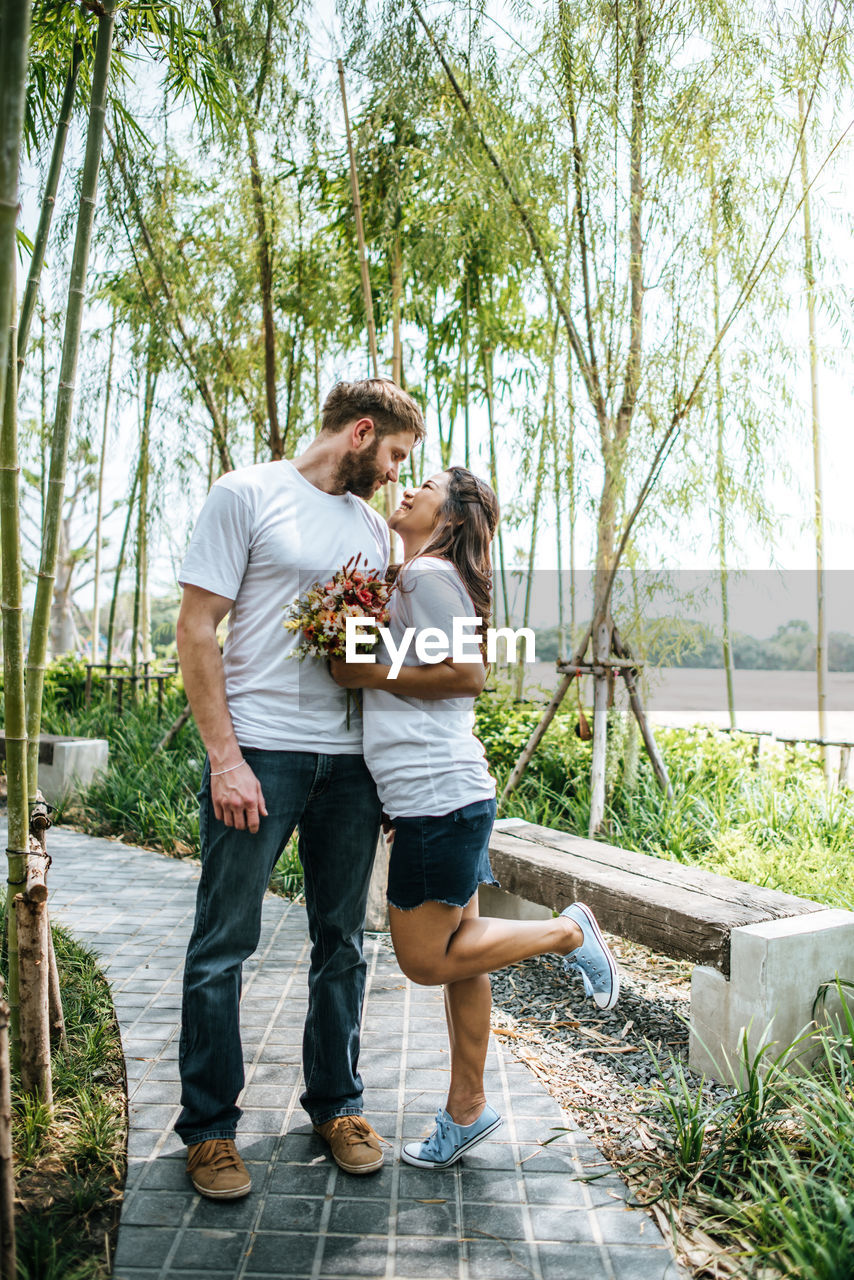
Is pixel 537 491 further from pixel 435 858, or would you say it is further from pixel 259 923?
pixel 259 923

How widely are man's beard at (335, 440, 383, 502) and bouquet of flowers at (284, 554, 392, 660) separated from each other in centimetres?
23

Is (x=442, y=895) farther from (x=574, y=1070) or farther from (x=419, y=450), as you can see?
(x=419, y=450)

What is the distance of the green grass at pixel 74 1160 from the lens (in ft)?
5.16

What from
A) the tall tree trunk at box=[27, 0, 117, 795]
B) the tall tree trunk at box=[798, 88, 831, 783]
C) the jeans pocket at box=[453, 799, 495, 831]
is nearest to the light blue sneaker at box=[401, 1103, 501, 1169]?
the jeans pocket at box=[453, 799, 495, 831]

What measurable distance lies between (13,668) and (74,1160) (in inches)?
39.2

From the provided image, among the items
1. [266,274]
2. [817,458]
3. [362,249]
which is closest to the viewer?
[362,249]

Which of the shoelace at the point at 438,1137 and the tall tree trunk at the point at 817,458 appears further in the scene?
the tall tree trunk at the point at 817,458

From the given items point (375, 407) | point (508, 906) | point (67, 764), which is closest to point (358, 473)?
point (375, 407)

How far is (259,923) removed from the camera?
6.05ft

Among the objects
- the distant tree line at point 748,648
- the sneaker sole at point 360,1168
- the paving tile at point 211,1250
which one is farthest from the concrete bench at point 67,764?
the paving tile at point 211,1250

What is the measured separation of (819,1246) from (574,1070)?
1.06 meters

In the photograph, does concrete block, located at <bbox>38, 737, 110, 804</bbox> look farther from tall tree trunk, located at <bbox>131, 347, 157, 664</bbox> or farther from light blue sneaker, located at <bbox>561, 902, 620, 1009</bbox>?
light blue sneaker, located at <bbox>561, 902, 620, 1009</bbox>

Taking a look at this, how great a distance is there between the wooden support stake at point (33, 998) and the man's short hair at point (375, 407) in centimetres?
120

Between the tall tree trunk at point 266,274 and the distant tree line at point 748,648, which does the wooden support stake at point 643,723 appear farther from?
the tall tree trunk at point 266,274
